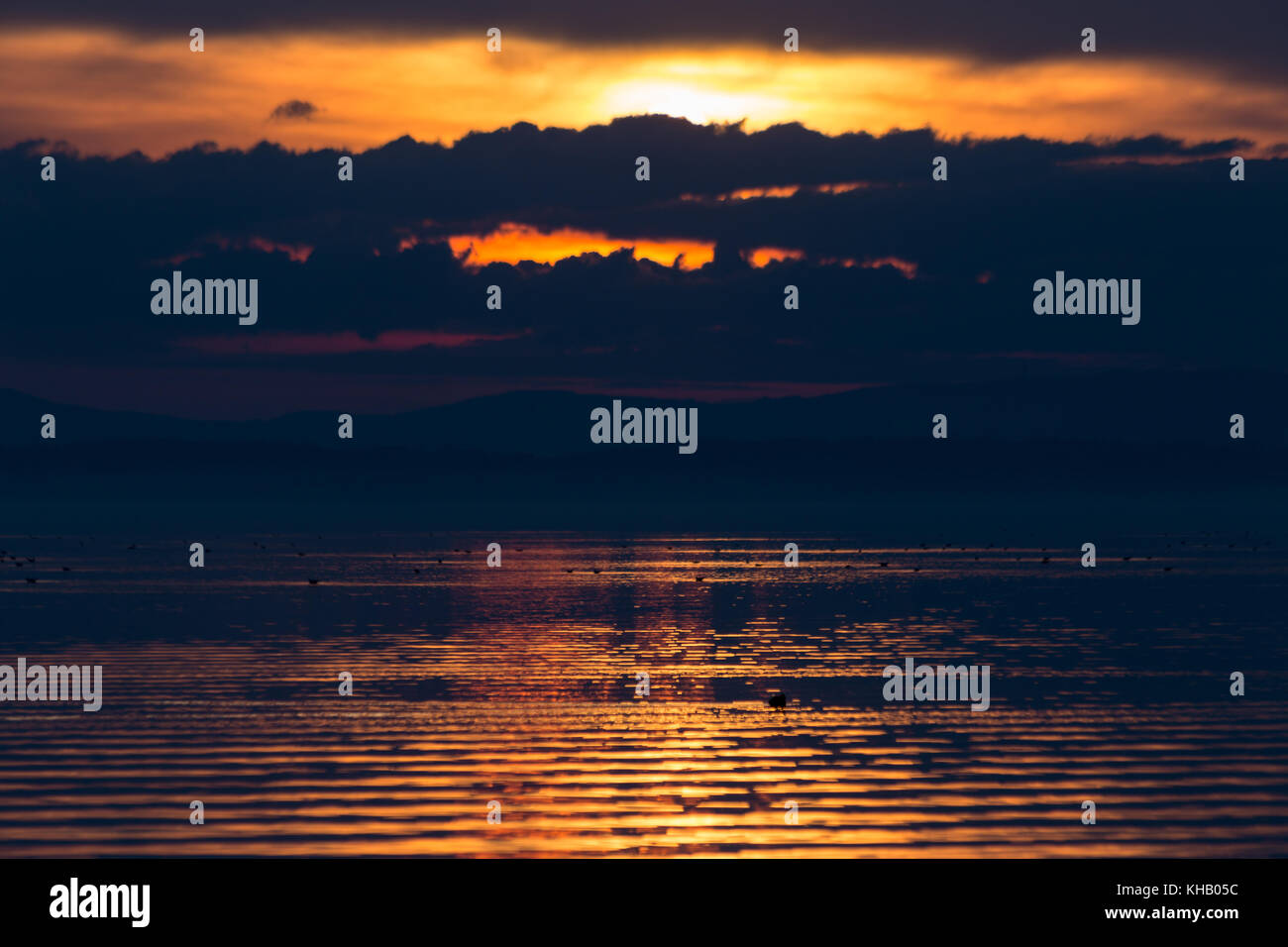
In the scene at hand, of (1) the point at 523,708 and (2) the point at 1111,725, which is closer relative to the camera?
(2) the point at 1111,725

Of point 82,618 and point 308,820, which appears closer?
point 308,820

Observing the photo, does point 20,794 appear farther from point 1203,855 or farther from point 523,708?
point 1203,855

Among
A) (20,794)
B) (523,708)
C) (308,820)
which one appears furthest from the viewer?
(523,708)

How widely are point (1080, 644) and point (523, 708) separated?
20.3 m

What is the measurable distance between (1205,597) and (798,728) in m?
40.7

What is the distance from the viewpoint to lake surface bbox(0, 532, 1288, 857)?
2086 centimetres

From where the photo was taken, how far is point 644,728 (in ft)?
96.5

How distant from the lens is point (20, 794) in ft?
75.9

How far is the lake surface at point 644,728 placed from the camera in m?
20.9

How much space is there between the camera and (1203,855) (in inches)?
774
